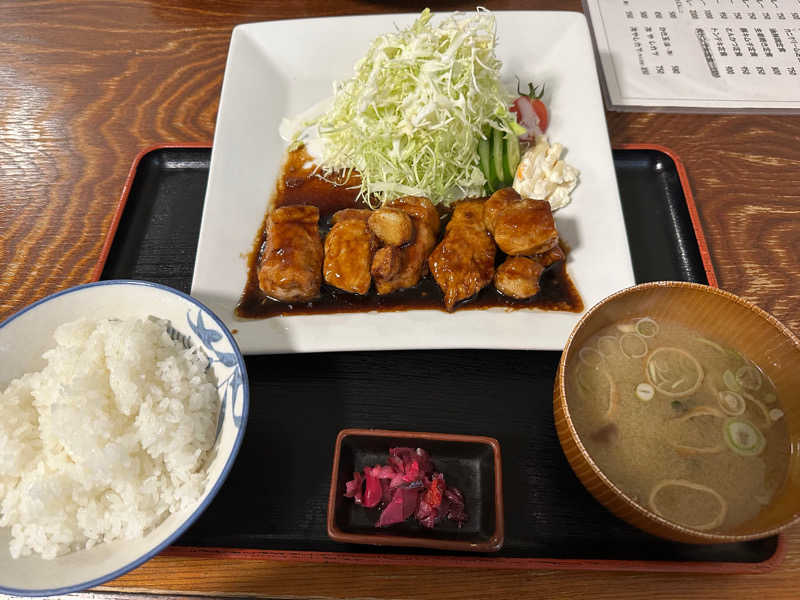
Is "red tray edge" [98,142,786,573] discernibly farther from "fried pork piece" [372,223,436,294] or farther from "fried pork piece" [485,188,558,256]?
"fried pork piece" [485,188,558,256]

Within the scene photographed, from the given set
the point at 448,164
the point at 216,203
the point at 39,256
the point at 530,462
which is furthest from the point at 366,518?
the point at 39,256

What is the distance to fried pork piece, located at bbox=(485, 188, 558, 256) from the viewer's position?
90.4 inches

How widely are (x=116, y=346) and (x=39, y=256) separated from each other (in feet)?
3.82

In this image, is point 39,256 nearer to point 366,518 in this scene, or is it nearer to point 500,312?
point 366,518

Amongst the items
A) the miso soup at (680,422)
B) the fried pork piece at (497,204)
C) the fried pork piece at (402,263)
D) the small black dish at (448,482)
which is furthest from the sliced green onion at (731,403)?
the fried pork piece at (402,263)

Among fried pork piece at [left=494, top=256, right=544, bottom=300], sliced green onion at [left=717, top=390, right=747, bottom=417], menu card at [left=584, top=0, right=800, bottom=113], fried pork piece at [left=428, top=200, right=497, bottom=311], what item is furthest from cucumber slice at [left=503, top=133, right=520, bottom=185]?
sliced green onion at [left=717, top=390, right=747, bottom=417]

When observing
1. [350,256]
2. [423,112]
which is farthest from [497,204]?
[350,256]

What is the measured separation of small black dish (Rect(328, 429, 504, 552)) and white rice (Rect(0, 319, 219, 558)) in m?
0.51

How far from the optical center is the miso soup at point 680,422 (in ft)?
5.26

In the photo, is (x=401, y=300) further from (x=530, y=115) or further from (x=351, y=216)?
(x=530, y=115)

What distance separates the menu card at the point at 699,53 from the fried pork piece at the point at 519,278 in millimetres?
1513

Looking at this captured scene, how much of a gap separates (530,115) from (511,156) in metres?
0.32

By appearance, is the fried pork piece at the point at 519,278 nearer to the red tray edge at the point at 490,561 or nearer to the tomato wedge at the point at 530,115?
the tomato wedge at the point at 530,115

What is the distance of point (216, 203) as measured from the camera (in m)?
2.49
